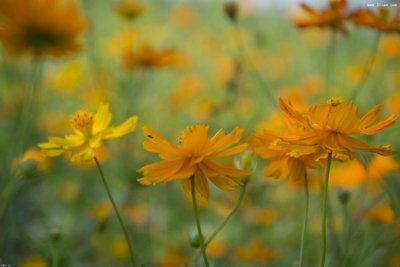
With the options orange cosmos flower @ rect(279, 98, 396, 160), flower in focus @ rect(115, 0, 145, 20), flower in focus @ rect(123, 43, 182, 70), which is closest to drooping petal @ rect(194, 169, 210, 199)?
orange cosmos flower @ rect(279, 98, 396, 160)

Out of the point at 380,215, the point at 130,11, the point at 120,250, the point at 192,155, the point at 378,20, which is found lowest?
the point at 120,250

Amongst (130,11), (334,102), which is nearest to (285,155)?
(334,102)

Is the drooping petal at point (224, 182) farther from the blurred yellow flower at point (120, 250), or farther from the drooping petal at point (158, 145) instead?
the blurred yellow flower at point (120, 250)

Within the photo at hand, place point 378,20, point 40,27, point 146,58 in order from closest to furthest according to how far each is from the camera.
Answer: point 378,20
point 40,27
point 146,58

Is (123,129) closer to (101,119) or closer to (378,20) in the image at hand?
(101,119)

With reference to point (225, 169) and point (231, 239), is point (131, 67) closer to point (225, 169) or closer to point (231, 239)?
point (231, 239)

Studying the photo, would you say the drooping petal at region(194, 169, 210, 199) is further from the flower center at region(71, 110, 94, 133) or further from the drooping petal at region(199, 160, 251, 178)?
the flower center at region(71, 110, 94, 133)

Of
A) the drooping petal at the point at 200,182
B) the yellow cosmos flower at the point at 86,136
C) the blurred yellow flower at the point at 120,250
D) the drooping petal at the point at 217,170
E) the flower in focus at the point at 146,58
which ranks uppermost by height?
the drooping petal at the point at 217,170

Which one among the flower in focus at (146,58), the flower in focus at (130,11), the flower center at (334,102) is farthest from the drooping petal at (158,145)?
the flower in focus at (130,11)
